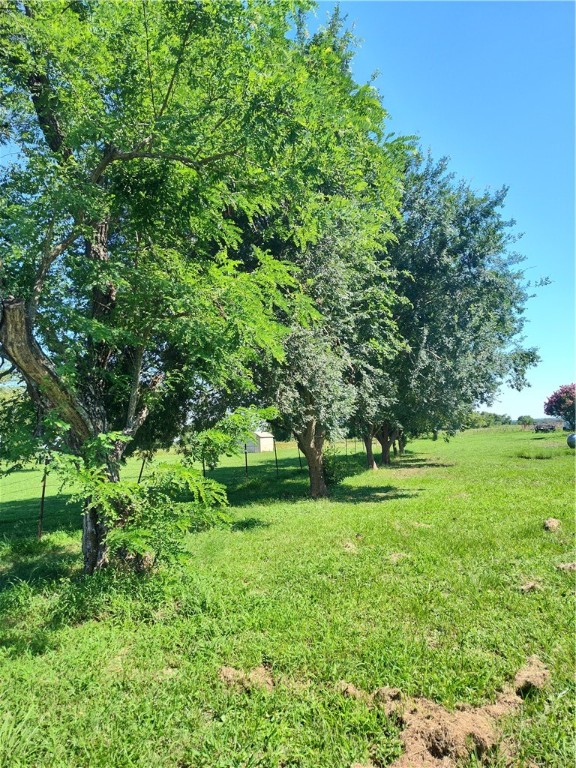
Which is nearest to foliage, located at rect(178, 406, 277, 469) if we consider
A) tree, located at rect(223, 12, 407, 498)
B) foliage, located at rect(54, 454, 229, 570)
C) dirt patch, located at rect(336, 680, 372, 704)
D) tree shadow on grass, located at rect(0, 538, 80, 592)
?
foliage, located at rect(54, 454, 229, 570)

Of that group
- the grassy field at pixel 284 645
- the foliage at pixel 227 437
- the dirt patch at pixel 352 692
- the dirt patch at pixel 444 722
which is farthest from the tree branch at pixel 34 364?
the dirt patch at pixel 444 722

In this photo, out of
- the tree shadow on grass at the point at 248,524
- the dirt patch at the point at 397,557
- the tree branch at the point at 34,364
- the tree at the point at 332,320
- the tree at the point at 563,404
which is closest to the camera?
the tree branch at the point at 34,364

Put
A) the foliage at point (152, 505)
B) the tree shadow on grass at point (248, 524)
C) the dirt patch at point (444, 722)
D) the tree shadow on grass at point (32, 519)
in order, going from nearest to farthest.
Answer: the dirt patch at point (444, 722)
the foliage at point (152, 505)
the tree shadow on grass at point (248, 524)
the tree shadow on grass at point (32, 519)

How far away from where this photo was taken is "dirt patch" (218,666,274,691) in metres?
3.34

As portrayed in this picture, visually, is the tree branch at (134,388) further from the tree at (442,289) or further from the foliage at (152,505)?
the tree at (442,289)

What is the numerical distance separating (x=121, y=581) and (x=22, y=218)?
13.1ft

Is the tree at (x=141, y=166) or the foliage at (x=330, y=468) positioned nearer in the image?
the tree at (x=141, y=166)

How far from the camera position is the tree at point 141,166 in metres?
4.16

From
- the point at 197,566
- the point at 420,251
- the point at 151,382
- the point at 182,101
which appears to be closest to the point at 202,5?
the point at 182,101

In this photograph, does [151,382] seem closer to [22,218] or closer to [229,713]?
[22,218]

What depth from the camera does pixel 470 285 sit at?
14.4m

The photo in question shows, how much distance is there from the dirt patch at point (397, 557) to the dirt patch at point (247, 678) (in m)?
3.08

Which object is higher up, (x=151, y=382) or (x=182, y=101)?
(x=182, y=101)

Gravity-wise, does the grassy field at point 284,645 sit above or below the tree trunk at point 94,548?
below
